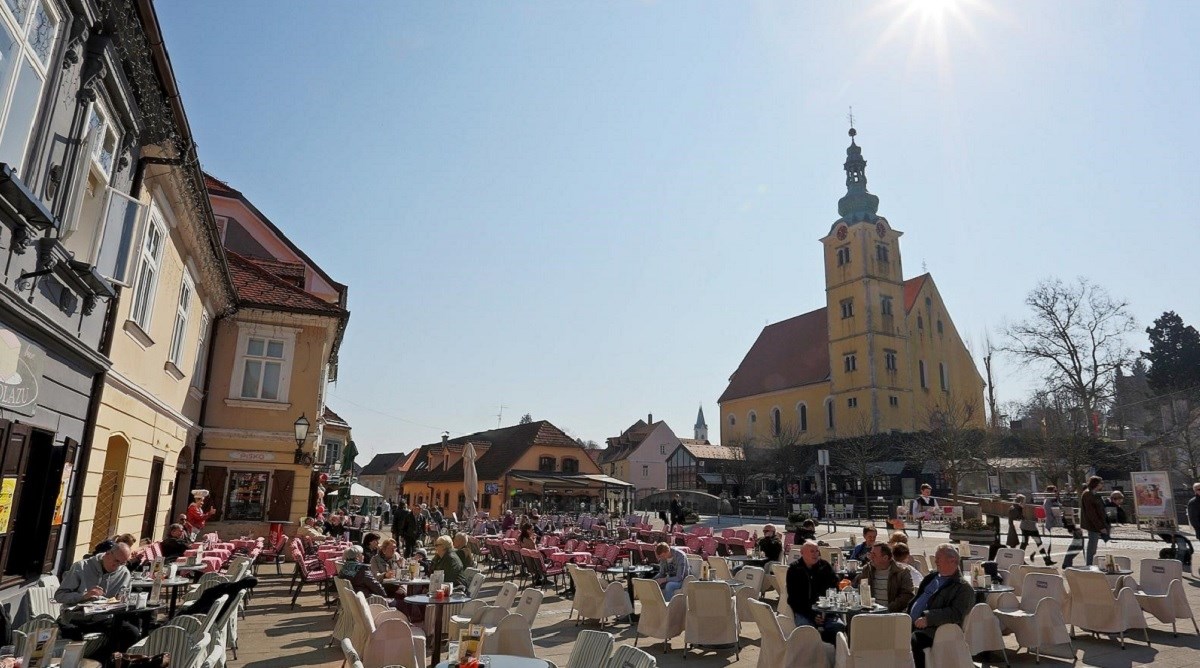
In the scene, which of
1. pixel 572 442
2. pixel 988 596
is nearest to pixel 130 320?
pixel 988 596

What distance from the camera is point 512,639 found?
5980mm

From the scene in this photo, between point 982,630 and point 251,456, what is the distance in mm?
15952

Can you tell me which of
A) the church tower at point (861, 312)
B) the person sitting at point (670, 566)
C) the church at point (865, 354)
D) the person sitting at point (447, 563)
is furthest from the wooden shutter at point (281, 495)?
the church tower at point (861, 312)

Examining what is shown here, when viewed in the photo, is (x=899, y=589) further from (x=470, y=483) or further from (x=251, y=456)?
(x=470, y=483)

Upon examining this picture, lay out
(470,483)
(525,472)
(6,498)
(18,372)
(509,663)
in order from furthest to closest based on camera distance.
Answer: (525,472)
(470,483)
(6,498)
(18,372)
(509,663)

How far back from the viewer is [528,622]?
20.0 ft

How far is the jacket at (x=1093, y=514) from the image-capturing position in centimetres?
1295

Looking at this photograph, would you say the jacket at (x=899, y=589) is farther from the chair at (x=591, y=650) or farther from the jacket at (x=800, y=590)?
the chair at (x=591, y=650)

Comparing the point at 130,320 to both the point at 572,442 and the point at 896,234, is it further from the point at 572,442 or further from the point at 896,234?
the point at 896,234

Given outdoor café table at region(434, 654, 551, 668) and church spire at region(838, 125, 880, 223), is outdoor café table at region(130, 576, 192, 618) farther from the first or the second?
church spire at region(838, 125, 880, 223)

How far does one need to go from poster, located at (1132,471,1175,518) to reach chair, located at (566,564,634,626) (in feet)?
63.2

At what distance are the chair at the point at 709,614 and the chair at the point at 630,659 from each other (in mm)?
3498

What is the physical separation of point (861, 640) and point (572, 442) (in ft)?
136

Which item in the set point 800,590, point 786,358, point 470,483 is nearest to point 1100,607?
point 800,590
